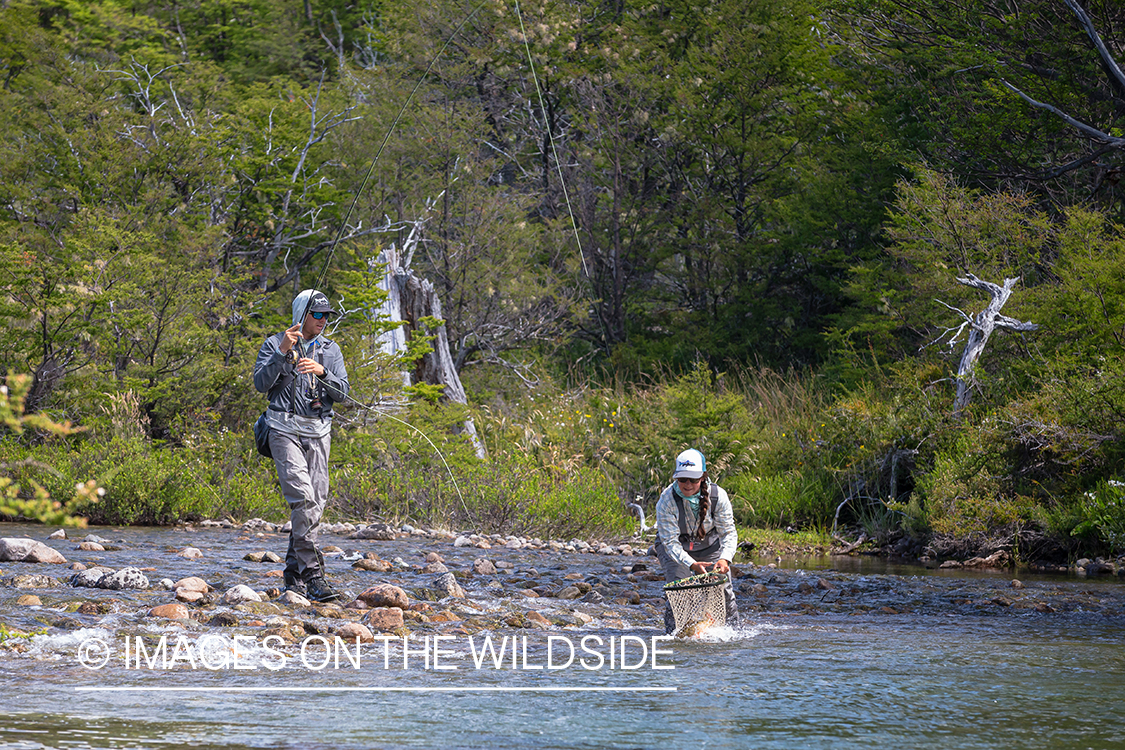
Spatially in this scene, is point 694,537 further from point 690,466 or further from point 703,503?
point 690,466

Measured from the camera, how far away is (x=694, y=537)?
720 cm

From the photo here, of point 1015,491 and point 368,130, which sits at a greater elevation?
point 368,130

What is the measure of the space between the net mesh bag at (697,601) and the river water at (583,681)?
111 millimetres

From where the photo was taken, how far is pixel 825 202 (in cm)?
2167

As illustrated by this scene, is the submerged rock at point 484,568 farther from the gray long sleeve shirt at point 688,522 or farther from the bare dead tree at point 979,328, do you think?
the bare dead tree at point 979,328

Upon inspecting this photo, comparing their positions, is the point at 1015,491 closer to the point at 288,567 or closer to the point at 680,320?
the point at 288,567

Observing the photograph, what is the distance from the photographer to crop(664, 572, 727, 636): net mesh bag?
22.5 ft

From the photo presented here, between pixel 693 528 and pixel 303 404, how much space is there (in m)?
2.38

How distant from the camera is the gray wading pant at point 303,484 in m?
7.12

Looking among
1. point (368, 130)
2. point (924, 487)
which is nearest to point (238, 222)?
point (368, 130)

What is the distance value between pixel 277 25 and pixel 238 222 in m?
12.6

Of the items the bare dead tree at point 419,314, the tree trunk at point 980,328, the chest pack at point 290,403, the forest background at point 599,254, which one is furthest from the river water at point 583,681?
the bare dead tree at point 419,314

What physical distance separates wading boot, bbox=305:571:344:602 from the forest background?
204cm

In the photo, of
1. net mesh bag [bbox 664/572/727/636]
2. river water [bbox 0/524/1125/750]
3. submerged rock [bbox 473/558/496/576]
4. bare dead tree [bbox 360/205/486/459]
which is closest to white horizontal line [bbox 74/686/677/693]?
river water [bbox 0/524/1125/750]
